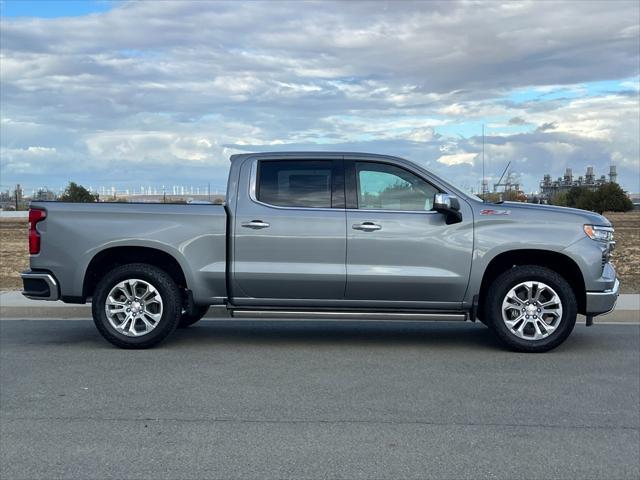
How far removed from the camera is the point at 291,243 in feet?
23.8

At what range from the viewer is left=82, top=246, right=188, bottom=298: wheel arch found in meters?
7.51

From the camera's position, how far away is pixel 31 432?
492 centimetres

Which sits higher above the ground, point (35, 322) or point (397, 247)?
point (397, 247)

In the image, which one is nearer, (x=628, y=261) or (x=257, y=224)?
(x=257, y=224)

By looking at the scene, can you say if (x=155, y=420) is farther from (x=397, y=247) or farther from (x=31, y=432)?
(x=397, y=247)

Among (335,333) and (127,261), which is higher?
(127,261)

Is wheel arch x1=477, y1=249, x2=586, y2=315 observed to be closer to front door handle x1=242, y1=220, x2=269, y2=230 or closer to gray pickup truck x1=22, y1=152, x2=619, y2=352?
gray pickup truck x1=22, y1=152, x2=619, y2=352

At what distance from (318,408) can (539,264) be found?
10.7ft

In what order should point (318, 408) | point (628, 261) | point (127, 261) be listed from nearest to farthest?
point (318, 408), point (127, 261), point (628, 261)

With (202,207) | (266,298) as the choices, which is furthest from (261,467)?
(202,207)

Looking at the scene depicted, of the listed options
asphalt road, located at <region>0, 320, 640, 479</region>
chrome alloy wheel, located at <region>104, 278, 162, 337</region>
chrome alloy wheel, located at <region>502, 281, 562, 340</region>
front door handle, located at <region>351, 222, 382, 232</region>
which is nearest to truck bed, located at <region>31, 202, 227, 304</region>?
chrome alloy wheel, located at <region>104, 278, 162, 337</region>

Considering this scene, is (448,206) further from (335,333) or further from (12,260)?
(12,260)

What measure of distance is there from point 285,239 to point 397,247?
1.16 meters

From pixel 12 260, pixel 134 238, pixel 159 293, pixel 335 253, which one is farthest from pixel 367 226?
pixel 12 260
